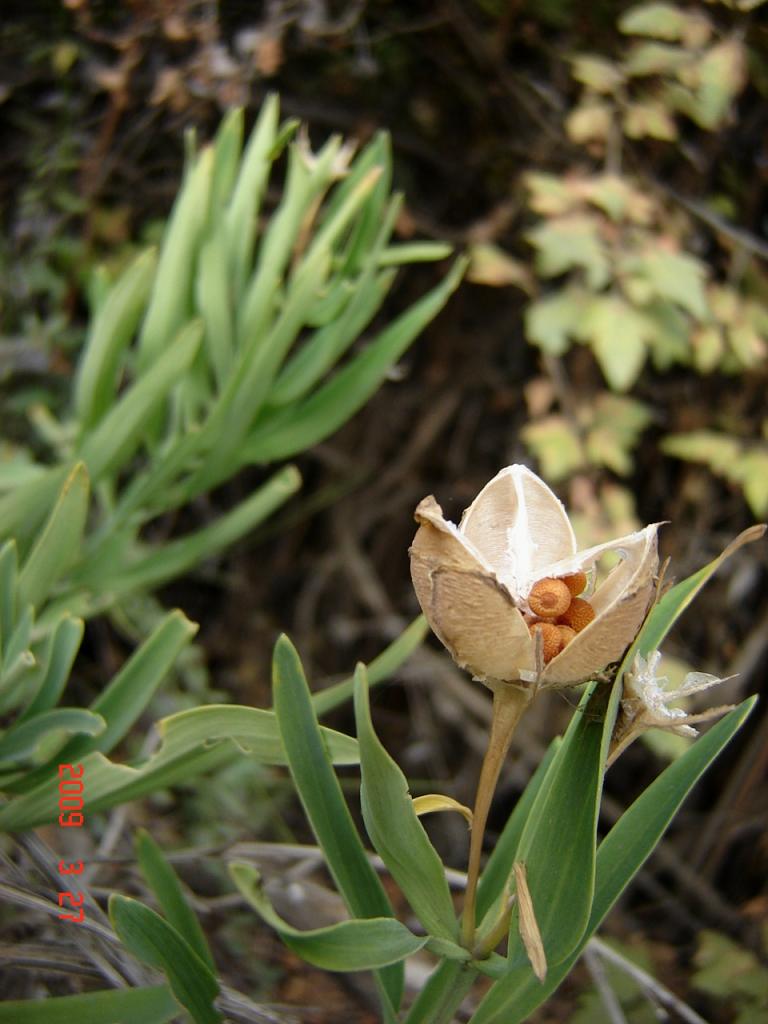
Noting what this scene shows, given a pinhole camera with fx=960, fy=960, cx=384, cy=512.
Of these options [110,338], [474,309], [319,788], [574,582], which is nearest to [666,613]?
[574,582]

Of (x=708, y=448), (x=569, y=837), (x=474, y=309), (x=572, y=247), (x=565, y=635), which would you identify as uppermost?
(x=565, y=635)

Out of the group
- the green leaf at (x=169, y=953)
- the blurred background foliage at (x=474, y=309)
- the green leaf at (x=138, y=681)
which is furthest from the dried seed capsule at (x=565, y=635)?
the blurred background foliage at (x=474, y=309)

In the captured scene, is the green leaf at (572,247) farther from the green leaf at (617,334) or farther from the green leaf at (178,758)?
the green leaf at (178,758)

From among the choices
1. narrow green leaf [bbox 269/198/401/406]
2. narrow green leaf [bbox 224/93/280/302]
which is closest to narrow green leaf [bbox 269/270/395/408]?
narrow green leaf [bbox 269/198/401/406]

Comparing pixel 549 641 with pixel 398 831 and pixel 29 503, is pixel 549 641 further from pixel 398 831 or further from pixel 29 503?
pixel 29 503

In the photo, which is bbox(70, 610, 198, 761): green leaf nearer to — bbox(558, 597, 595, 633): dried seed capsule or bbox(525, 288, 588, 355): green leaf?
bbox(558, 597, 595, 633): dried seed capsule

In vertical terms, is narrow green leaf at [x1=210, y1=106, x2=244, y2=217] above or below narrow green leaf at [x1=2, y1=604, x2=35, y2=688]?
above

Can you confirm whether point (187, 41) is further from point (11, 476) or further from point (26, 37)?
point (11, 476)

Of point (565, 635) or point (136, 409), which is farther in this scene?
point (136, 409)
